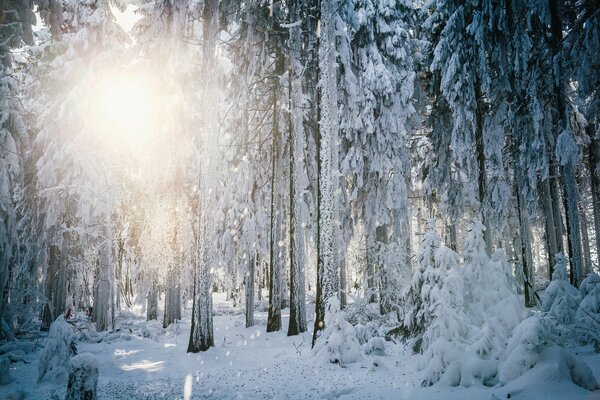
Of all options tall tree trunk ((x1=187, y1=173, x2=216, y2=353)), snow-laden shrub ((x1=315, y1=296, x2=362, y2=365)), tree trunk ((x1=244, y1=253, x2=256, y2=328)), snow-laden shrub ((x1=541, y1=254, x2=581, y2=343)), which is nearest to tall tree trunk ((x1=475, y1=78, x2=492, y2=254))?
snow-laden shrub ((x1=541, y1=254, x2=581, y2=343))

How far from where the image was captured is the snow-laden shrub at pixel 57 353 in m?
7.32

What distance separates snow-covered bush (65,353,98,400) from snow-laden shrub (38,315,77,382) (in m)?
2.91

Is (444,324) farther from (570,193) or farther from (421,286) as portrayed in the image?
(570,193)

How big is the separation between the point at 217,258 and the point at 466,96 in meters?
11.7

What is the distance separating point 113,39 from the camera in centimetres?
1414

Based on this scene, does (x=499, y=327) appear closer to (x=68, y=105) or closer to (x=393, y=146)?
(x=393, y=146)

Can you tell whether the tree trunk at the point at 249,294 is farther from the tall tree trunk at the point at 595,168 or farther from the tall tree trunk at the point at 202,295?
the tall tree trunk at the point at 595,168

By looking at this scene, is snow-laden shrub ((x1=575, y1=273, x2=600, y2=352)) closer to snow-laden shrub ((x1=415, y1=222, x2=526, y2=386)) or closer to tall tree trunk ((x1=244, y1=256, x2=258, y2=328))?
snow-laden shrub ((x1=415, y1=222, x2=526, y2=386))

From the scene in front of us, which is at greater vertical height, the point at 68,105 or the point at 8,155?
the point at 68,105

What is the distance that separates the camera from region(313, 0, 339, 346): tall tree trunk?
8.65 meters

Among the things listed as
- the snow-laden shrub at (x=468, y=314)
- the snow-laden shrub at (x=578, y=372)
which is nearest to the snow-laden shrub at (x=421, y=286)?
the snow-laden shrub at (x=468, y=314)

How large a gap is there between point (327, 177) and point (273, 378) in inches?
184

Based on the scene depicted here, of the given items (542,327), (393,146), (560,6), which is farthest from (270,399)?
A: (560,6)

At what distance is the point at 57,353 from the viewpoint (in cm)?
752
